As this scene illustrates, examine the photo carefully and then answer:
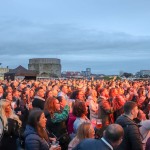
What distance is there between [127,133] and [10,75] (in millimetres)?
27438

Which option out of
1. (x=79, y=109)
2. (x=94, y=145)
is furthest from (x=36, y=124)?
(x=79, y=109)

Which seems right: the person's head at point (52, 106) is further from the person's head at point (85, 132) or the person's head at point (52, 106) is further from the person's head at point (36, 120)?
the person's head at point (85, 132)

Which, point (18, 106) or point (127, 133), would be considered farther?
point (18, 106)

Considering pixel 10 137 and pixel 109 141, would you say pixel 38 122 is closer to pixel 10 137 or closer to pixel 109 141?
pixel 10 137

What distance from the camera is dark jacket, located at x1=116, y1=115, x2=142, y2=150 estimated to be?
19.0 ft

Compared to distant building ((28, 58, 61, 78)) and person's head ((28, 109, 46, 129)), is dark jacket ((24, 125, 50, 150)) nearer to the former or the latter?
person's head ((28, 109, 46, 129))

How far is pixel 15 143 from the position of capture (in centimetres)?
630

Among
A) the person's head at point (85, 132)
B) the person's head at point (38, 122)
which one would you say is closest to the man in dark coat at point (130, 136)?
the person's head at point (85, 132)

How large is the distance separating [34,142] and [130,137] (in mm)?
1413

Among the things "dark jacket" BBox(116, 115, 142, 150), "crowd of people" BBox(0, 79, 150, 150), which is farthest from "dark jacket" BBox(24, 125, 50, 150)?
"dark jacket" BBox(116, 115, 142, 150)

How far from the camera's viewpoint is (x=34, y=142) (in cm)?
556

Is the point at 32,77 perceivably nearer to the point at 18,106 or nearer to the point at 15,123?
the point at 18,106

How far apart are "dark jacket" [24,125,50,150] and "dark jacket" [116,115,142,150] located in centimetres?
114

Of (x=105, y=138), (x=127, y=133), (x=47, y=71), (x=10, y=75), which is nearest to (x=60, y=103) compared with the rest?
(x=127, y=133)
